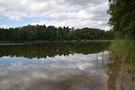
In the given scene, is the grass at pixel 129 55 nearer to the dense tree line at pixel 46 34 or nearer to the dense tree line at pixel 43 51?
the dense tree line at pixel 43 51

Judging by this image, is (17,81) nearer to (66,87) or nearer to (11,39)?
(66,87)

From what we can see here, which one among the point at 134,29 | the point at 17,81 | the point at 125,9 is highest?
the point at 125,9

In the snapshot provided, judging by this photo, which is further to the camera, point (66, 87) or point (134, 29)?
point (134, 29)

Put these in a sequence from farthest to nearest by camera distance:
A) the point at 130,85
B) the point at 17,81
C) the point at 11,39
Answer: the point at 11,39
the point at 17,81
the point at 130,85

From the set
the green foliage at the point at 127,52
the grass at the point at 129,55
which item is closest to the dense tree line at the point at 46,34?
the green foliage at the point at 127,52

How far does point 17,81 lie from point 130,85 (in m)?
6.37

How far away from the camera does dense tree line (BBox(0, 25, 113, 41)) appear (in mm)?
96338

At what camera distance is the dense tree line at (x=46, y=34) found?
96.3 m

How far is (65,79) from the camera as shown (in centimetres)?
1183

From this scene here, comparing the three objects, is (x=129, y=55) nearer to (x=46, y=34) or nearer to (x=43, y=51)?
(x=43, y=51)

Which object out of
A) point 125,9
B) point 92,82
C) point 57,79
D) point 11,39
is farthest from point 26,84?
point 11,39

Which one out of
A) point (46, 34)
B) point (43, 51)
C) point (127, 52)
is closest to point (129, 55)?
point (127, 52)

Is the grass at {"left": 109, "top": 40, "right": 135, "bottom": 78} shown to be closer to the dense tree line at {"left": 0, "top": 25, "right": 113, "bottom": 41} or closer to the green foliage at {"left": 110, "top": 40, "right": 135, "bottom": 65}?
the green foliage at {"left": 110, "top": 40, "right": 135, "bottom": 65}

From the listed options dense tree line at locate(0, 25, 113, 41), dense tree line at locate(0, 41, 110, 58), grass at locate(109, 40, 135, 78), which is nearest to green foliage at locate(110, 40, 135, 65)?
grass at locate(109, 40, 135, 78)
